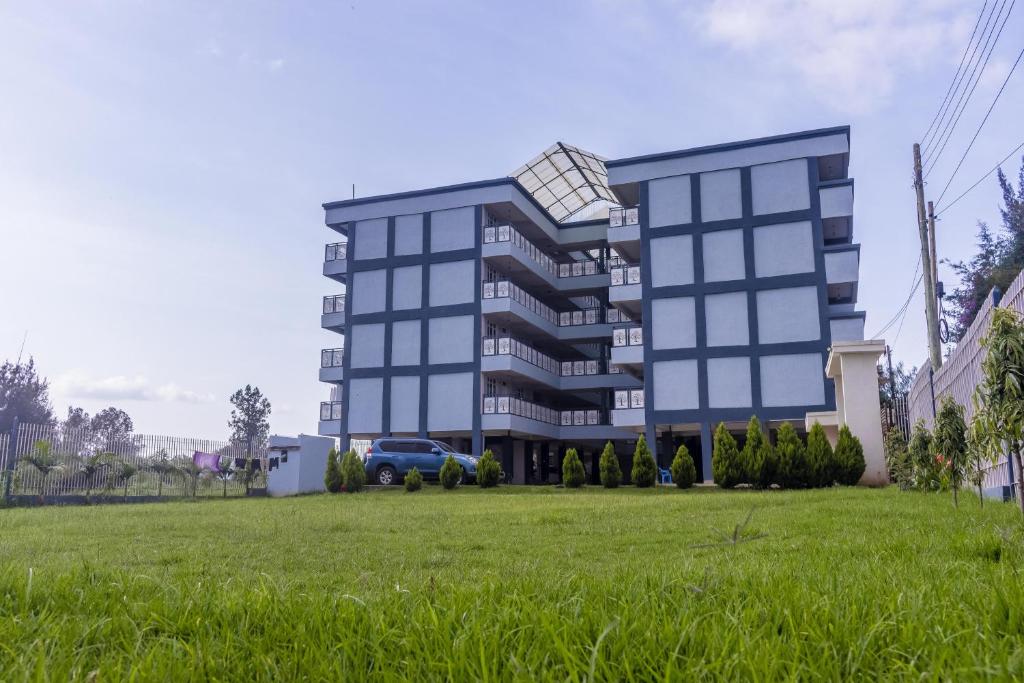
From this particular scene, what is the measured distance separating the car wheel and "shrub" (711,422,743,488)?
12092 mm

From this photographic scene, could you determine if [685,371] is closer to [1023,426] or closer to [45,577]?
[1023,426]

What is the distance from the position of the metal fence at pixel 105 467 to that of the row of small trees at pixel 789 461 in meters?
16.3

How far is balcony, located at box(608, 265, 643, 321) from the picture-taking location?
37.3 metres

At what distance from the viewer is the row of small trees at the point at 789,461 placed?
2155 centimetres

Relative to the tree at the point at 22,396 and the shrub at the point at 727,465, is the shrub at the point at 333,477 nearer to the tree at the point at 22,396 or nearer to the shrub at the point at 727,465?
the shrub at the point at 727,465

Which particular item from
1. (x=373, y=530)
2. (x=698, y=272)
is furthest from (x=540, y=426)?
(x=373, y=530)

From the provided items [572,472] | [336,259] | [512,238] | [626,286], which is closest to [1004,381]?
[572,472]

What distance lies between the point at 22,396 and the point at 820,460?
56.6 metres

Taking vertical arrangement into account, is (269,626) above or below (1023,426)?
below

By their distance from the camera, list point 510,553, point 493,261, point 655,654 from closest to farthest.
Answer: point 655,654, point 510,553, point 493,261

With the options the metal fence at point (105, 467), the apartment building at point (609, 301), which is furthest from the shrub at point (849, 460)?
the metal fence at point (105, 467)

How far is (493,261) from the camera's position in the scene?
3994 cm

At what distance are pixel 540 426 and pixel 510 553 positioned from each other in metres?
32.2

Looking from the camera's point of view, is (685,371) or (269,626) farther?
(685,371)
